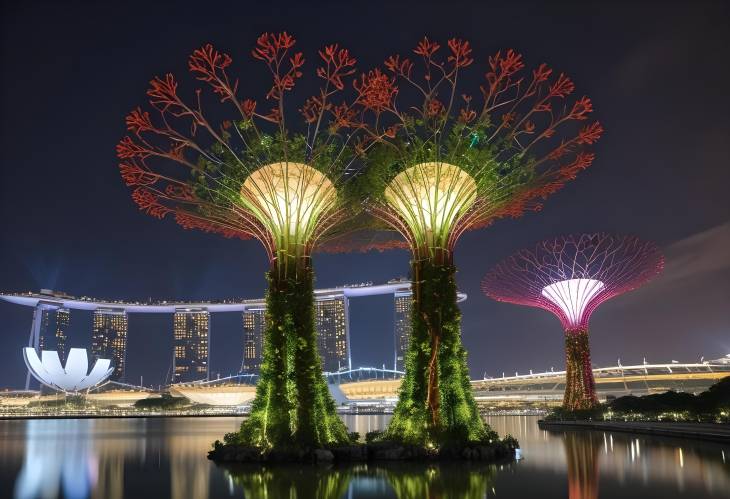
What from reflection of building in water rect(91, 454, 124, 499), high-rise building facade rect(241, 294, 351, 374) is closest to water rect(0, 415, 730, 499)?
reflection of building in water rect(91, 454, 124, 499)

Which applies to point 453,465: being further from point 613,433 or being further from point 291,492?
point 613,433

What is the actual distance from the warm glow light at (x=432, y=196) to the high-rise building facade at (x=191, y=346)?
129m

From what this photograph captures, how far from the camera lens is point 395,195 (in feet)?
70.6

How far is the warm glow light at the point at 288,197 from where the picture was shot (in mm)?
20094

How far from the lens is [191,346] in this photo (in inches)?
5787

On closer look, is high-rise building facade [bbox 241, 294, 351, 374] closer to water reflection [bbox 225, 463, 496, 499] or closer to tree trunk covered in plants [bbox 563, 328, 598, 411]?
tree trunk covered in plants [bbox 563, 328, 598, 411]

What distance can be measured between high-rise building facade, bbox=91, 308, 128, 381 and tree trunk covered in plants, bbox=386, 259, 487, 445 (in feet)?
439

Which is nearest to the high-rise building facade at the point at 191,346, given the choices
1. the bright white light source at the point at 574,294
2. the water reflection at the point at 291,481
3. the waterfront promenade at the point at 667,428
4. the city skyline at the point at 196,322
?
the city skyline at the point at 196,322

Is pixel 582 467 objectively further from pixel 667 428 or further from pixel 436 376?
pixel 667 428

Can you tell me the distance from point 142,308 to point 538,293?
106m

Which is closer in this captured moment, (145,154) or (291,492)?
(291,492)

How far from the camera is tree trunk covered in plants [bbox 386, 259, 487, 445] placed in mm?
18984

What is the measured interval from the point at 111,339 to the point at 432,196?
454ft

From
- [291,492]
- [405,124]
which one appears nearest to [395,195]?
[405,124]
